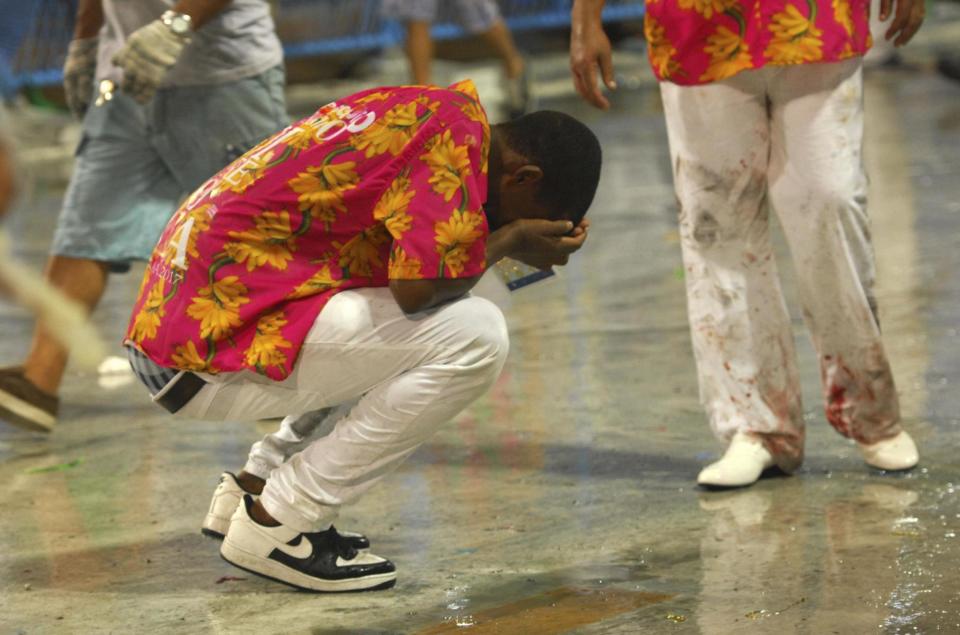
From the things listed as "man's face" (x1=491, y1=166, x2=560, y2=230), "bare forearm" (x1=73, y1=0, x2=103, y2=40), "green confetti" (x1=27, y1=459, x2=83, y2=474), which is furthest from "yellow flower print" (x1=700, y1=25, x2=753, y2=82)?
"bare forearm" (x1=73, y1=0, x2=103, y2=40)

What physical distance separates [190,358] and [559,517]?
0.97 meters

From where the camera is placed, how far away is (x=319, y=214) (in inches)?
123

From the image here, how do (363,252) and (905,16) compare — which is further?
(905,16)

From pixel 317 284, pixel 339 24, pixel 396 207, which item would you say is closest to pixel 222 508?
pixel 317 284

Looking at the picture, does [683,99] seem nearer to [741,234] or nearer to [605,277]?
[741,234]

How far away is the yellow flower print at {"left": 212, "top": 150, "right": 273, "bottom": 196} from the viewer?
3168 millimetres

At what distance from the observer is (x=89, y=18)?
4.94 metres

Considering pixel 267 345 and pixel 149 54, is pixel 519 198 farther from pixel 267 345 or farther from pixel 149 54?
pixel 149 54

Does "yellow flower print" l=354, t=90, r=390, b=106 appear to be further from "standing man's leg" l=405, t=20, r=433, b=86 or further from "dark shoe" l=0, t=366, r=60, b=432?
"standing man's leg" l=405, t=20, r=433, b=86

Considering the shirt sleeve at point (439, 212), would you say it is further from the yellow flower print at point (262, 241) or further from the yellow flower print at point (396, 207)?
the yellow flower print at point (262, 241)

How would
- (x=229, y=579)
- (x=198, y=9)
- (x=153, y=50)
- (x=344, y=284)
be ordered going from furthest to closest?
(x=198, y=9) → (x=153, y=50) → (x=229, y=579) → (x=344, y=284)

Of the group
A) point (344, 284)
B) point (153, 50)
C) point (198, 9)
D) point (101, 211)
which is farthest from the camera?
point (101, 211)

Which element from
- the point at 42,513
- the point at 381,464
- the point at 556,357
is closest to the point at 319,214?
the point at 381,464

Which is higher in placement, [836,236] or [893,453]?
[836,236]
